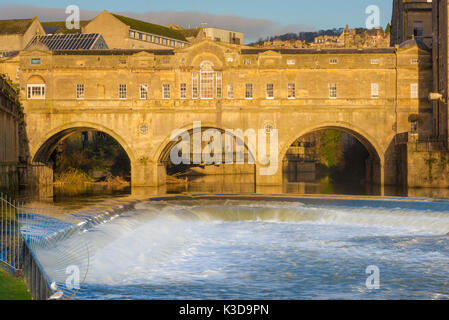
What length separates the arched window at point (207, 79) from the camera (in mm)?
42781

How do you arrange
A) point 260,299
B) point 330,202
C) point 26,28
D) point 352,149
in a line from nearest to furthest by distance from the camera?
point 260,299 → point 330,202 → point 352,149 → point 26,28

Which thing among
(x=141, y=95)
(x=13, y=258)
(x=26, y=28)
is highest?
(x=26, y=28)

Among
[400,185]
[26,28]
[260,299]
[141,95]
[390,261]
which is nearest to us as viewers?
[260,299]

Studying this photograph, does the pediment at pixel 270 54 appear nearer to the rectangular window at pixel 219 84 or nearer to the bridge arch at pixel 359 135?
the rectangular window at pixel 219 84

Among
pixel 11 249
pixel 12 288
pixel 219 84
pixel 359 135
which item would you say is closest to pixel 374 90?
pixel 359 135

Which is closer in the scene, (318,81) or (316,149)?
(318,81)

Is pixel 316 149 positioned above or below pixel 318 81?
below

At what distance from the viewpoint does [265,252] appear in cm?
1694

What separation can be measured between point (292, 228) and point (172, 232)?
4.64 metres

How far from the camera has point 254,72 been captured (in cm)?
4266

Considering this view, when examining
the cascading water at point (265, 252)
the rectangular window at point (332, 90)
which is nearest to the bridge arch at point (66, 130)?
the rectangular window at point (332, 90)

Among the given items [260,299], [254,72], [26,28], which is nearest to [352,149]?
[254,72]

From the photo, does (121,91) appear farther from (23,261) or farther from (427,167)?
(23,261)
